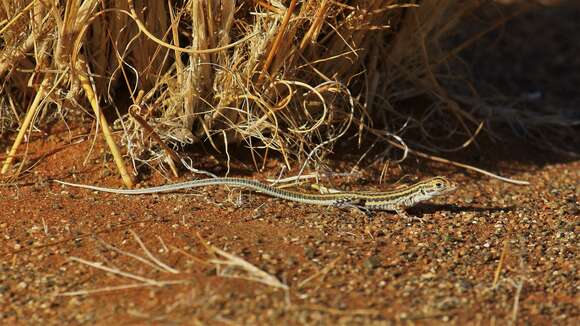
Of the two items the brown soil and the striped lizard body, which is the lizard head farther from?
the brown soil

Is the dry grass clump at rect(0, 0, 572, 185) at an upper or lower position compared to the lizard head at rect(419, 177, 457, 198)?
upper

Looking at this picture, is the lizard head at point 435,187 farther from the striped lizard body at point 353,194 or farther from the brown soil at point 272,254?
the brown soil at point 272,254

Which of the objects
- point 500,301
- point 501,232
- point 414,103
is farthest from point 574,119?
point 500,301

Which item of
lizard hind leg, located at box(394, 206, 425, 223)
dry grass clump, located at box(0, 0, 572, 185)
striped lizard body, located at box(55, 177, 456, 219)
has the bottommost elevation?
lizard hind leg, located at box(394, 206, 425, 223)

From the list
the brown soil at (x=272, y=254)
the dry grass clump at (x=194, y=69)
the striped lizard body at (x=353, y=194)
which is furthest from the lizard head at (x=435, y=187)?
the dry grass clump at (x=194, y=69)

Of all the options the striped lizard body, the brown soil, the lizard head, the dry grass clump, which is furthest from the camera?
the lizard head

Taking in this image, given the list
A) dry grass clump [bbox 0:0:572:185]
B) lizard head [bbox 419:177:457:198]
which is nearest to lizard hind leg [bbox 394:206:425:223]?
lizard head [bbox 419:177:457:198]

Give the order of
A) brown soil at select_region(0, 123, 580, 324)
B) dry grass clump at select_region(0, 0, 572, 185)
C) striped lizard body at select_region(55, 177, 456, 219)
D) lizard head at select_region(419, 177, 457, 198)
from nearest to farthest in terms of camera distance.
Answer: brown soil at select_region(0, 123, 580, 324) → dry grass clump at select_region(0, 0, 572, 185) → striped lizard body at select_region(55, 177, 456, 219) → lizard head at select_region(419, 177, 457, 198)
